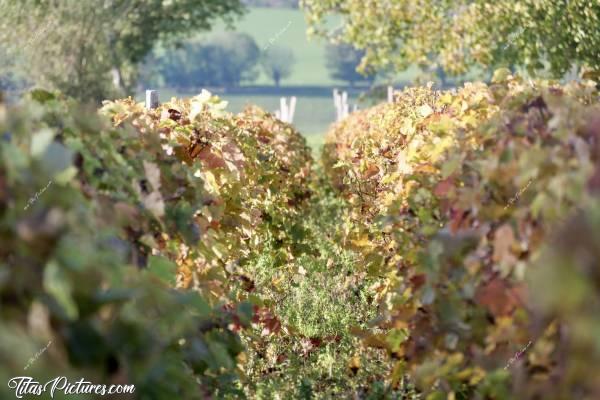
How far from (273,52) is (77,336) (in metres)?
102

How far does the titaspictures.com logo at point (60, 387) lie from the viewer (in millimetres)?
2555

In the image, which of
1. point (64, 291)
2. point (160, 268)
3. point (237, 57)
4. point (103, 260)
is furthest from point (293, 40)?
point (64, 291)

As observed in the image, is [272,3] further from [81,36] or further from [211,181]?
[211,181]

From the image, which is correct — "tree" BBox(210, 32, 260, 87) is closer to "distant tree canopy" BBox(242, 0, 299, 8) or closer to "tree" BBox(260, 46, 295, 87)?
"tree" BBox(260, 46, 295, 87)

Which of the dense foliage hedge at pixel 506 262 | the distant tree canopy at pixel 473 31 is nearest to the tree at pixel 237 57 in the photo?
the distant tree canopy at pixel 473 31

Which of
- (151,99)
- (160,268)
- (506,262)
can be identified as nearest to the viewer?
(506,262)

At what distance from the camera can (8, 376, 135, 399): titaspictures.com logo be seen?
2555 mm

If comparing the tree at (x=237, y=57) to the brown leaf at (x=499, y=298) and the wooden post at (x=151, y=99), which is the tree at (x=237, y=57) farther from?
the brown leaf at (x=499, y=298)

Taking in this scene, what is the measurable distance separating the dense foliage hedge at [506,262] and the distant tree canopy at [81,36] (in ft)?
94.0

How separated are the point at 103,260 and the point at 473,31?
20.4 m

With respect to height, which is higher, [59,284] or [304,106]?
[59,284]

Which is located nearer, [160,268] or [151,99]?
[160,268]

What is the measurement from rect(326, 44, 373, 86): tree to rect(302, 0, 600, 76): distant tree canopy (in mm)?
75283

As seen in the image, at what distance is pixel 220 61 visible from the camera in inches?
4146
